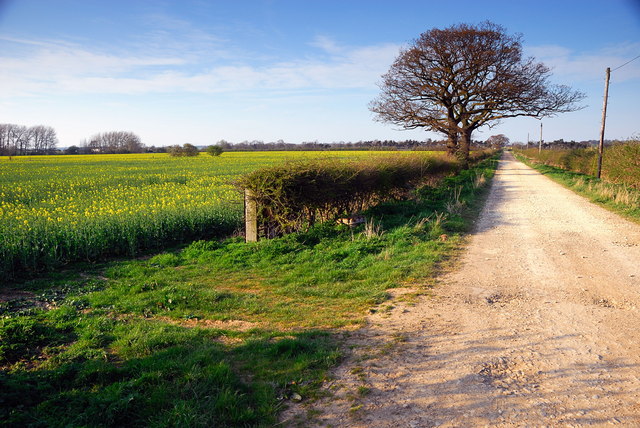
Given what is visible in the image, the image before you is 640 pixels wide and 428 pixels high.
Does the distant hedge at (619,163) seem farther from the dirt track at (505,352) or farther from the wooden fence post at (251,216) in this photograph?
the wooden fence post at (251,216)

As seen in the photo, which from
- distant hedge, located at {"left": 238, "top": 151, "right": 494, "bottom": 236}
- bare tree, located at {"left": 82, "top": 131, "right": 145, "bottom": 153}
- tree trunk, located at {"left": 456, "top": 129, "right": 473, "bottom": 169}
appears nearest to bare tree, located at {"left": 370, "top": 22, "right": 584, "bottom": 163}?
tree trunk, located at {"left": 456, "top": 129, "right": 473, "bottom": 169}

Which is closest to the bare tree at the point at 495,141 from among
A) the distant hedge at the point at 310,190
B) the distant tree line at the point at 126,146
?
the distant tree line at the point at 126,146

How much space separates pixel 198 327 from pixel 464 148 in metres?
31.0

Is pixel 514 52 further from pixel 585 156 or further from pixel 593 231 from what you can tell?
pixel 593 231

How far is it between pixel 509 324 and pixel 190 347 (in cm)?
360

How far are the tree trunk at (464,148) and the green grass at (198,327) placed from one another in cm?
2379

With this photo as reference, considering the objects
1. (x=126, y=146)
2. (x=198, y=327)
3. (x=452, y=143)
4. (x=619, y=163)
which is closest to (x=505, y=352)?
(x=198, y=327)

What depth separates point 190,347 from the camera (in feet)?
13.8

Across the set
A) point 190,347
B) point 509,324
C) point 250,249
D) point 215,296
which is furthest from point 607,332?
point 250,249

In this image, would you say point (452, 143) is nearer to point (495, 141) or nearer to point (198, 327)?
point (198, 327)

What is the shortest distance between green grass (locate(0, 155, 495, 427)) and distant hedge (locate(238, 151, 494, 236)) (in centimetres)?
81

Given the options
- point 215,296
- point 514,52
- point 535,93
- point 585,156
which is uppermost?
point 514,52

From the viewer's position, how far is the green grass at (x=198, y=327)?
10.3 feet

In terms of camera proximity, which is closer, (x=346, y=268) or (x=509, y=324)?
(x=509, y=324)
